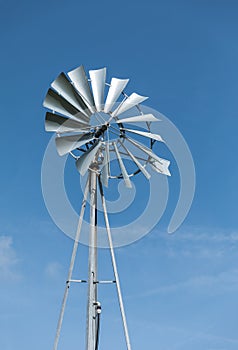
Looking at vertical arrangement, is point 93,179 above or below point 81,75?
below

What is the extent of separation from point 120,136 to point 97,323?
5112 mm

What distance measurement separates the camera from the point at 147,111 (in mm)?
12734

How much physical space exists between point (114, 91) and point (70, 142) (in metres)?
2.24

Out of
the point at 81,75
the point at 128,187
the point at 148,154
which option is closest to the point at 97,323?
the point at 128,187

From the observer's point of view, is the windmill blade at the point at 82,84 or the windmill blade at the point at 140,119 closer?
the windmill blade at the point at 82,84

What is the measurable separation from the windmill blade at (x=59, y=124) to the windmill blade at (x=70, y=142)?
0.30m

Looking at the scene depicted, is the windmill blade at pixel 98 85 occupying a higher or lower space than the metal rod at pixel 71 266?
higher

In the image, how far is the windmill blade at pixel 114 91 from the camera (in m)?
12.3

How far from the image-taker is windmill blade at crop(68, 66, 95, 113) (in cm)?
1199

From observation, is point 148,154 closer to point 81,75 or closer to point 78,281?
point 81,75

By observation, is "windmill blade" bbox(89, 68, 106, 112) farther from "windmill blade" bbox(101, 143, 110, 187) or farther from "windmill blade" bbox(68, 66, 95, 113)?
"windmill blade" bbox(101, 143, 110, 187)

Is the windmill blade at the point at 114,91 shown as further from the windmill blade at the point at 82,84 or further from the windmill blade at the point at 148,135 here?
the windmill blade at the point at 148,135

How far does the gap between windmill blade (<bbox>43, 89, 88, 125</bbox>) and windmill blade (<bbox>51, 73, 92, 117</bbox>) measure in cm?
10

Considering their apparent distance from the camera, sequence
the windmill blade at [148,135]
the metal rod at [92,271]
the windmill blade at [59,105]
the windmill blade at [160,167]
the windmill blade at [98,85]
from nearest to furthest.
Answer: the metal rod at [92,271] < the windmill blade at [59,105] < the windmill blade at [98,85] < the windmill blade at [148,135] < the windmill blade at [160,167]
